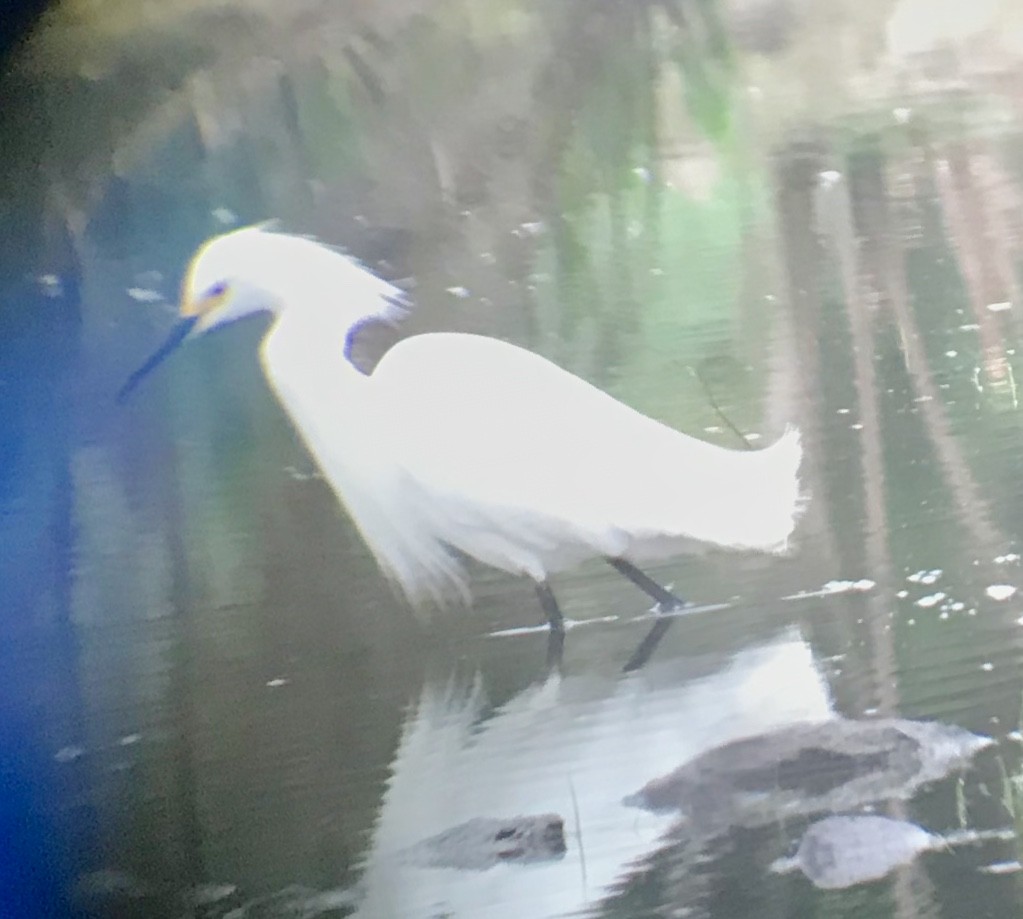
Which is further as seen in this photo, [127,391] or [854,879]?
[127,391]

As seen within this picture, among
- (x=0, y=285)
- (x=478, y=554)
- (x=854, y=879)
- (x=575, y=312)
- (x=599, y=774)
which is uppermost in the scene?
(x=0, y=285)

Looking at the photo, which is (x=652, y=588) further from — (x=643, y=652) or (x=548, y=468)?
(x=548, y=468)

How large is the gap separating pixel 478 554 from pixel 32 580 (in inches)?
18.1

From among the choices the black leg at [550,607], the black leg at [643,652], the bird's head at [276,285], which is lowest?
the black leg at [643,652]

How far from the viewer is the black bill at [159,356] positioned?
1088 millimetres

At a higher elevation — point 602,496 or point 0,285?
point 0,285

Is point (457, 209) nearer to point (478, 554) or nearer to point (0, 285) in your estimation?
point (478, 554)

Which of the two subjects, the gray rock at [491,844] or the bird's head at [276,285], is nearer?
the gray rock at [491,844]

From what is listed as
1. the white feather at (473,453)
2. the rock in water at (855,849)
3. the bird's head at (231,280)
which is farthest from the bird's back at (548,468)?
the rock in water at (855,849)

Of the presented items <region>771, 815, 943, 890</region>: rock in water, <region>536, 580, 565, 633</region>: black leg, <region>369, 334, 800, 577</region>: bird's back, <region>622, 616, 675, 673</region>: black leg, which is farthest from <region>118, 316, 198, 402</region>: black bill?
<region>771, 815, 943, 890</region>: rock in water

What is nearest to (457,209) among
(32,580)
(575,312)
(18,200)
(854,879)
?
(575,312)

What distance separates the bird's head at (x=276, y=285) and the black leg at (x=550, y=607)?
0.34 meters

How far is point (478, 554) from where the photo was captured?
106 cm

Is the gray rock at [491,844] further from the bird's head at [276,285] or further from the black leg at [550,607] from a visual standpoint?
the bird's head at [276,285]
